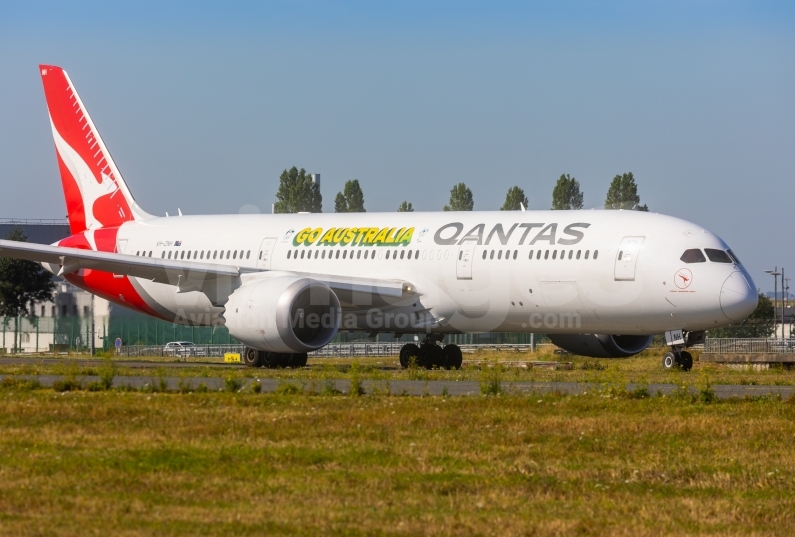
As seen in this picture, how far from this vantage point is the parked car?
53162mm

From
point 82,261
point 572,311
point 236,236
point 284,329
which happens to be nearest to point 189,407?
point 284,329

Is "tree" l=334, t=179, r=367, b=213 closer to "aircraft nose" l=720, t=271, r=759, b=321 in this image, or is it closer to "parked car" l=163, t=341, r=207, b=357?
"parked car" l=163, t=341, r=207, b=357

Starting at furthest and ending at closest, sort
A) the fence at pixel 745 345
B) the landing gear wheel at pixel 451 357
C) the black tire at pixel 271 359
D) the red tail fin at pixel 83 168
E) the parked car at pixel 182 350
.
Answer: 1. the parked car at pixel 182 350
2. the fence at pixel 745 345
3. the red tail fin at pixel 83 168
4. the landing gear wheel at pixel 451 357
5. the black tire at pixel 271 359

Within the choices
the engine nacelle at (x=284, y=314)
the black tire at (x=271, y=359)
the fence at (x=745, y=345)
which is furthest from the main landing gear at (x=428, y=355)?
the fence at (x=745, y=345)

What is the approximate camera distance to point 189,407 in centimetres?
1672

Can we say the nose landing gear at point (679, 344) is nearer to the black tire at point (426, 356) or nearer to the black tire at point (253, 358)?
the black tire at point (426, 356)

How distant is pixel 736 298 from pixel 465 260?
6.44m

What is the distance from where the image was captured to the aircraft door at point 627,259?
26.9m

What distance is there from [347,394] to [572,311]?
976 cm

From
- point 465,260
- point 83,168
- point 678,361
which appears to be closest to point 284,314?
point 465,260

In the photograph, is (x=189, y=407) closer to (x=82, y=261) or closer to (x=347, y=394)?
(x=347, y=394)

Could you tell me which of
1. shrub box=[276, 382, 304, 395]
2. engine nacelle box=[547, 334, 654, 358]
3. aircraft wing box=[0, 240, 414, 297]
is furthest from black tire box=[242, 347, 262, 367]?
shrub box=[276, 382, 304, 395]

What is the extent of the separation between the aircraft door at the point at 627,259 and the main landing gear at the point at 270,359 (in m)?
8.52

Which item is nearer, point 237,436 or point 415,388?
point 237,436
